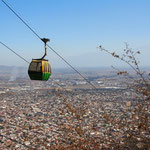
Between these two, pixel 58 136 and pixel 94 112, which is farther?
pixel 94 112

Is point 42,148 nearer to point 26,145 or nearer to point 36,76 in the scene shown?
point 26,145

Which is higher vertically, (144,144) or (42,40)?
(42,40)

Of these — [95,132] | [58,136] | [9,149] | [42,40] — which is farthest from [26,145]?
[42,40]

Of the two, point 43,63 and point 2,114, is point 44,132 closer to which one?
point 2,114

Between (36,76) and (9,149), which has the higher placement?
(36,76)

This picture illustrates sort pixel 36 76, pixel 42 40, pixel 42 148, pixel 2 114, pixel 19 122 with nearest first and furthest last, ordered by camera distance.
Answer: pixel 42 40, pixel 36 76, pixel 42 148, pixel 19 122, pixel 2 114

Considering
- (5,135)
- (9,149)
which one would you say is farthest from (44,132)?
(9,149)

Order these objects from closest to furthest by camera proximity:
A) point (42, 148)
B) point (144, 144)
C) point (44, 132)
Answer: point (144, 144) < point (42, 148) < point (44, 132)

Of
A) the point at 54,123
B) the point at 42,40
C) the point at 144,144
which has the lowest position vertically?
the point at 54,123

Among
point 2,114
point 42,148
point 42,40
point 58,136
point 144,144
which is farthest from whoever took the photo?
point 2,114
